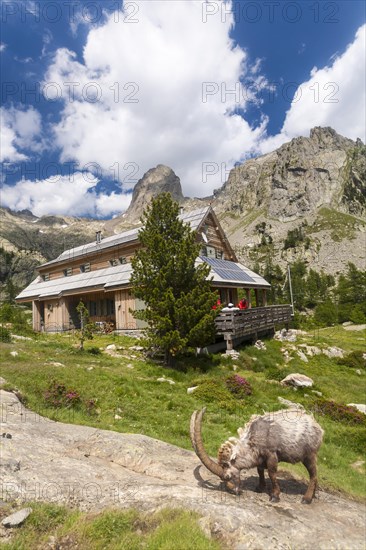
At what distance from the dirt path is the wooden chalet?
62.5 feet

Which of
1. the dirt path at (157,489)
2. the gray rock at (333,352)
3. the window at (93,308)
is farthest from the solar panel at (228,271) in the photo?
the dirt path at (157,489)

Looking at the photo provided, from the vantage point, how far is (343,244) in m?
146

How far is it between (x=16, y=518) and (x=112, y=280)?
2571 centimetres

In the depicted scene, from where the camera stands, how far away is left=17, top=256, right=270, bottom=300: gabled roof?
28.6 meters

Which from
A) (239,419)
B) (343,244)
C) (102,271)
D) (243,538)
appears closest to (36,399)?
(239,419)

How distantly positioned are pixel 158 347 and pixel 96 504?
47.9 feet

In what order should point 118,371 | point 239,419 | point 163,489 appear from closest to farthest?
point 163,489 < point 239,419 < point 118,371

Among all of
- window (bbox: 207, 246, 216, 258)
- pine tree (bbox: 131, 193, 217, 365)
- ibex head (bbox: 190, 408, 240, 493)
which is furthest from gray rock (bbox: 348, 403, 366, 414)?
window (bbox: 207, 246, 216, 258)

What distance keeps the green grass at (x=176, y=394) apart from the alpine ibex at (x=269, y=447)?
208 centimetres

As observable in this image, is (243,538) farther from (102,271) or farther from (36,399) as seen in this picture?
(102,271)

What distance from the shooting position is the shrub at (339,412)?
46.3ft

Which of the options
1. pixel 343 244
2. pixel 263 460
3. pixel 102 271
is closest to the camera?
pixel 263 460

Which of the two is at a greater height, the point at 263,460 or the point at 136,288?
the point at 136,288

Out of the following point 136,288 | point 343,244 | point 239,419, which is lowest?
point 239,419
